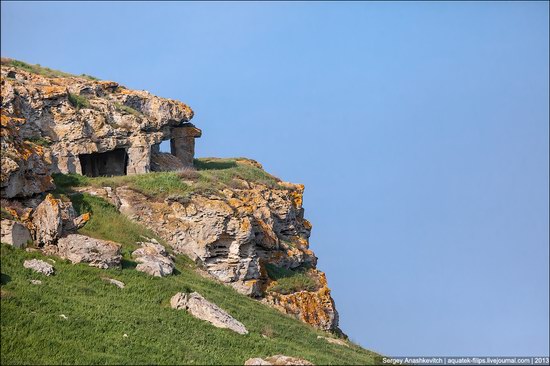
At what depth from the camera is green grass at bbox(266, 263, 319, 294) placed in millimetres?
36688

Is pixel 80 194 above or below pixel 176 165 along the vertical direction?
below

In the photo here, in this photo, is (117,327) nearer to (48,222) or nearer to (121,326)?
(121,326)

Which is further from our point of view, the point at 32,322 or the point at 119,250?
the point at 119,250

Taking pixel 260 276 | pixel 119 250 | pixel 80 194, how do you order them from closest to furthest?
pixel 119 250
pixel 80 194
pixel 260 276

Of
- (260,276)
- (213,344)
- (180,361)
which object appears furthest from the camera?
(260,276)

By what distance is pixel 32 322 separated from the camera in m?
20.3

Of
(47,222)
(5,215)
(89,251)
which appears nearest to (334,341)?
(89,251)

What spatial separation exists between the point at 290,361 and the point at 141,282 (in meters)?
7.65

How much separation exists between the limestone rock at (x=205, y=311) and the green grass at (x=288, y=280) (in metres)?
11.6

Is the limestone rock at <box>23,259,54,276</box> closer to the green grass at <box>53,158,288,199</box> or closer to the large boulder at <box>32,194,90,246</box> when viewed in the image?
the large boulder at <box>32,194,90,246</box>

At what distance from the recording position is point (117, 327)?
21.4 metres

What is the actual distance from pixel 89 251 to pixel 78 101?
19.9 metres

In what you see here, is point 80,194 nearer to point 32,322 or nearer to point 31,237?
point 31,237

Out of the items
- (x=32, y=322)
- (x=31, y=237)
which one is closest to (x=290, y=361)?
(x=32, y=322)
